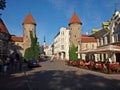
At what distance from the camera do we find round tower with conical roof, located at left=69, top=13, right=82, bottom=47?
7362cm

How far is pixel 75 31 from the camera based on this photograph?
75.1 meters

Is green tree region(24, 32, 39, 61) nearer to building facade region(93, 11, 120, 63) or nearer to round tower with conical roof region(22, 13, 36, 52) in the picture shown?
round tower with conical roof region(22, 13, 36, 52)

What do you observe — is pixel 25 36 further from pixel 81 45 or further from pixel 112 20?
pixel 112 20

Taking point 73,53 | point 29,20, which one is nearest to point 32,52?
point 73,53

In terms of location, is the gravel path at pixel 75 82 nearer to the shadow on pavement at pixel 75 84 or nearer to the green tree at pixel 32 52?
the shadow on pavement at pixel 75 84

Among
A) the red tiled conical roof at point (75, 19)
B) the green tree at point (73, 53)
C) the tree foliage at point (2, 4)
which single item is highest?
the red tiled conical roof at point (75, 19)

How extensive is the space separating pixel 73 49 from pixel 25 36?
1828cm

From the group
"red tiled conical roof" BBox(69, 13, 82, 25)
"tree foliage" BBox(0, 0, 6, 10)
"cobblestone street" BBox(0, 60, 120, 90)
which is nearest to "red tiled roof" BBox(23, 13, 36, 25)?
"red tiled conical roof" BBox(69, 13, 82, 25)

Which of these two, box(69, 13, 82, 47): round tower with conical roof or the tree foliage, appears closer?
the tree foliage

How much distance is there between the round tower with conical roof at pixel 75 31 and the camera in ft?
242

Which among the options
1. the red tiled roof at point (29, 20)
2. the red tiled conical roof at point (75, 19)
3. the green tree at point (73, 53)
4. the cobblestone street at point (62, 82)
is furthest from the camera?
the red tiled roof at point (29, 20)

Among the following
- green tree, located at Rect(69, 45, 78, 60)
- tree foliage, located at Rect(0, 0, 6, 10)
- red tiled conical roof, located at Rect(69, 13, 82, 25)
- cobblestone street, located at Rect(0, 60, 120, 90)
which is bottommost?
cobblestone street, located at Rect(0, 60, 120, 90)

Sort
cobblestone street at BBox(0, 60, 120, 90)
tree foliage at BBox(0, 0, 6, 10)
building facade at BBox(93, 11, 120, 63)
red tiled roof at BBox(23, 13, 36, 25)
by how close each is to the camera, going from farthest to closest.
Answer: red tiled roof at BBox(23, 13, 36, 25) → building facade at BBox(93, 11, 120, 63) → tree foliage at BBox(0, 0, 6, 10) → cobblestone street at BBox(0, 60, 120, 90)

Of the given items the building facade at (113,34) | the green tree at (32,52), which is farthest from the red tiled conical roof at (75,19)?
the building facade at (113,34)
